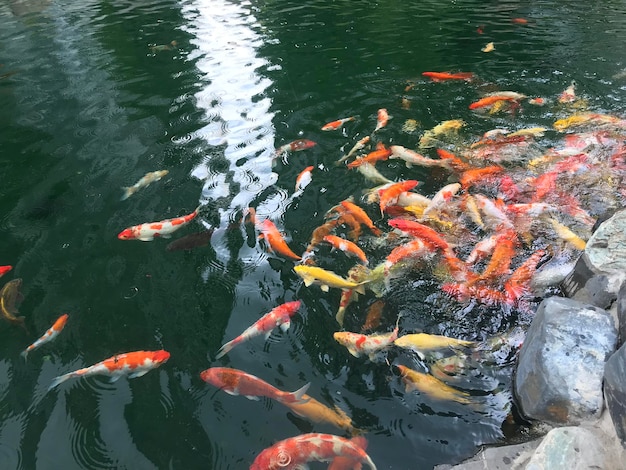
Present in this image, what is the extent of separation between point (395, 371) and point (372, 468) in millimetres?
926

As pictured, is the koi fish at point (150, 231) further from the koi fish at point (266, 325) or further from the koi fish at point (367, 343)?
the koi fish at point (367, 343)

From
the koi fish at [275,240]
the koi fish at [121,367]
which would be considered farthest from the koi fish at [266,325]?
the koi fish at [275,240]

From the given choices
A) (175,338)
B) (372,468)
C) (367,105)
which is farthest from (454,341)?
(367,105)

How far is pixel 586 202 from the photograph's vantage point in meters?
6.27

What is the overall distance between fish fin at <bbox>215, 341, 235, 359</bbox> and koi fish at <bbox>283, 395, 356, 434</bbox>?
2.93 ft

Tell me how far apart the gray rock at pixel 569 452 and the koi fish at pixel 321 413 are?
1.35 metres

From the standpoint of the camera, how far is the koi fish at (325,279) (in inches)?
195

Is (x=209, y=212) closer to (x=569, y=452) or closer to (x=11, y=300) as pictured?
(x=11, y=300)

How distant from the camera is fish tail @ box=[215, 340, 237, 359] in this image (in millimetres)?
4526

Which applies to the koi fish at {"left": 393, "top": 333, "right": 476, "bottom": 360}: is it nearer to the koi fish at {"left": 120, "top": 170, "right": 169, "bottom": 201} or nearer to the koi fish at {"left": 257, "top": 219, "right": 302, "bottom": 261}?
the koi fish at {"left": 257, "top": 219, "right": 302, "bottom": 261}

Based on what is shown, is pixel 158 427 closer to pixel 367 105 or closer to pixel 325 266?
pixel 325 266

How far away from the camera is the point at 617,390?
10.3 ft

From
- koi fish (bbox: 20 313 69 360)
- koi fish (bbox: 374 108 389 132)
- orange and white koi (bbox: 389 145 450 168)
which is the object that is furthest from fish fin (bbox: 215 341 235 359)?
koi fish (bbox: 374 108 389 132)

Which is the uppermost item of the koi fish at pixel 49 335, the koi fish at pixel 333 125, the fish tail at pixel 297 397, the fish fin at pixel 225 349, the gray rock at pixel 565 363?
the gray rock at pixel 565 363
